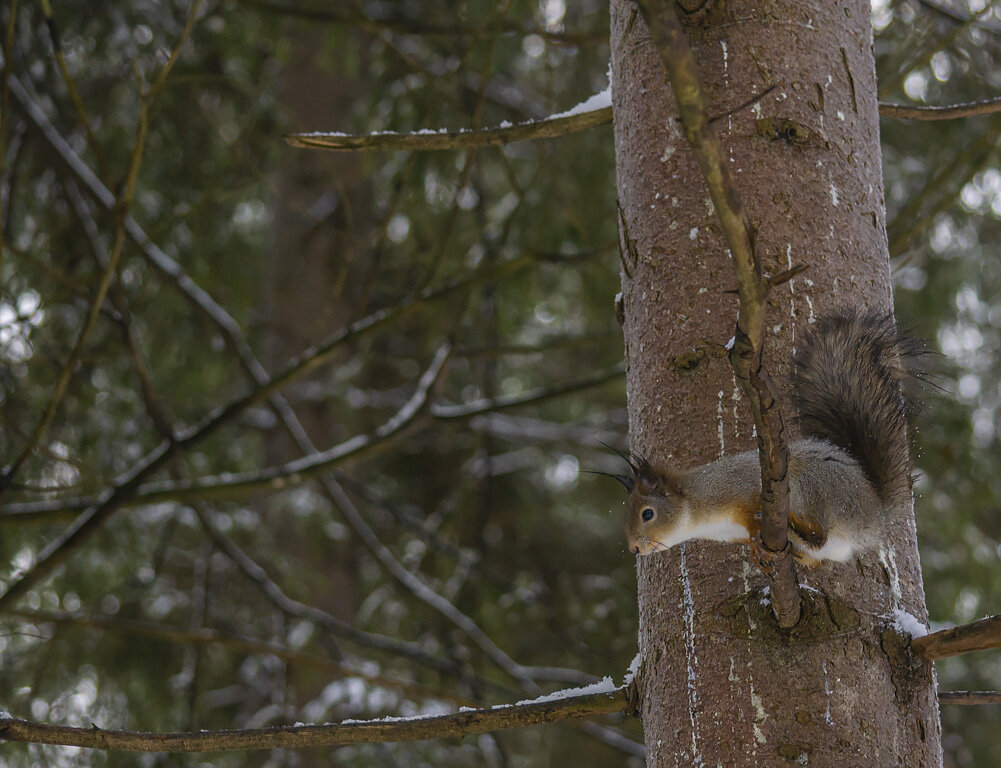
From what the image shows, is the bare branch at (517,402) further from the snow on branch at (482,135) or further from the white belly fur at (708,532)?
the white belly fur at (708,532)

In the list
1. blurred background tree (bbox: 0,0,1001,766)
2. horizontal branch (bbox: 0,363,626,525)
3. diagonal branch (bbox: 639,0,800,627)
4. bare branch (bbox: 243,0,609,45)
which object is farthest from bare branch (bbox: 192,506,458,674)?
diagonal branch (bbox: 639,0,800,627)

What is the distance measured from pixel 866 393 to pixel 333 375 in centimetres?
414

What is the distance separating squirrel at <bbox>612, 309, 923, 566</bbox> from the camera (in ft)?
4.26

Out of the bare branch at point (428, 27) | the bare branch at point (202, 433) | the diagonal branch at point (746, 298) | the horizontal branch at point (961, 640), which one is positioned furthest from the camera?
the bare branch at point (428, 27)

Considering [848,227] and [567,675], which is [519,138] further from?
[567,675]

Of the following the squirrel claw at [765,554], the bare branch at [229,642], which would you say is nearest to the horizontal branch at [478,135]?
the squirrel claw at [765,554]

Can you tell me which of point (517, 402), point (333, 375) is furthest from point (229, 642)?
point (333, 375)

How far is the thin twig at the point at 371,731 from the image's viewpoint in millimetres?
1350

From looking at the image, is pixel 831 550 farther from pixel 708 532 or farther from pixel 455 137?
pixel 455 137

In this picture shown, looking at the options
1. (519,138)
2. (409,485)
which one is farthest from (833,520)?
(409,485)

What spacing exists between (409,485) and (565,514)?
1.14m

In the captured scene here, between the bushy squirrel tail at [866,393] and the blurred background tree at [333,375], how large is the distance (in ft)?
3.14

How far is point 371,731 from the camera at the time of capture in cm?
139

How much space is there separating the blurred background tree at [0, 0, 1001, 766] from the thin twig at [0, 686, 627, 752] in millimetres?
1188
